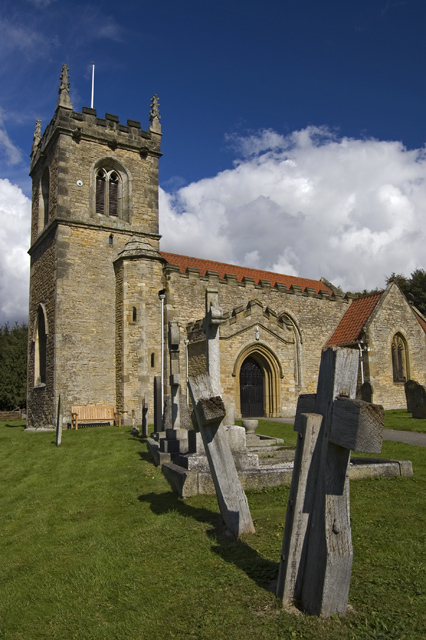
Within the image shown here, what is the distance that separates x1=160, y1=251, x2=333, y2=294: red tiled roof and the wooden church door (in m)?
5.55

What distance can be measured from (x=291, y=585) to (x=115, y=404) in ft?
55.8

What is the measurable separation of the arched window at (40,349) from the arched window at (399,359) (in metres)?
16.7

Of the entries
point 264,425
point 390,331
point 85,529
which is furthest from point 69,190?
point 85,529

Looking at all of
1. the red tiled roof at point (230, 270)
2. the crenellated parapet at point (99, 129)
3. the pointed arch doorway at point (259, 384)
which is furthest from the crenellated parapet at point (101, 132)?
the pointed arch doorway at point (259, 384)

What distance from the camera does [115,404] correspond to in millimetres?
19438

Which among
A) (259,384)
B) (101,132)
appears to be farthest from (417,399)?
(101,132)

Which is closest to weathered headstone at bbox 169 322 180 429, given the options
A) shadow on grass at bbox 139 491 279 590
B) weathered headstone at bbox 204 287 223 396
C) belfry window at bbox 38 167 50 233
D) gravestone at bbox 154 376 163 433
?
gravestone at bbox 154 376 163 433

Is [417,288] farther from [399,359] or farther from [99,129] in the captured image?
[99,129]

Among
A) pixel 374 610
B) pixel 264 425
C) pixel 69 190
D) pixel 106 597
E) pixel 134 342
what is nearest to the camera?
pixel 374 610

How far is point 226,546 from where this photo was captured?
4.25m

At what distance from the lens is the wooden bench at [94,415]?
18.2 metres

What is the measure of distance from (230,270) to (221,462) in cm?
2213

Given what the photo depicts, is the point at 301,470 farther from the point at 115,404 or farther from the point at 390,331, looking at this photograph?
the point at 390,331

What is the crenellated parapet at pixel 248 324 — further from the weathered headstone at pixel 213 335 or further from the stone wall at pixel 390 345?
the weathered headstone at pixel 213 335
